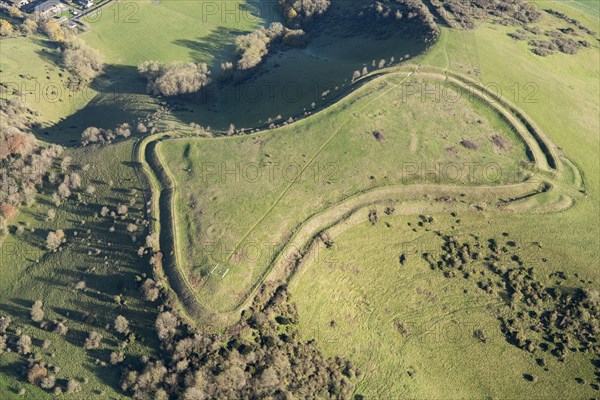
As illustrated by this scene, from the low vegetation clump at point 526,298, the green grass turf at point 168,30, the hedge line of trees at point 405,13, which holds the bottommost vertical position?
the low vegetation clump at point 526,298

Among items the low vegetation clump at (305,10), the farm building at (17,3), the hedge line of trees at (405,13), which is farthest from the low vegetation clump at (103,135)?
the farm building at (17,3)

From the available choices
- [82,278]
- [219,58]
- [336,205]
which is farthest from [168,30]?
[336,205]

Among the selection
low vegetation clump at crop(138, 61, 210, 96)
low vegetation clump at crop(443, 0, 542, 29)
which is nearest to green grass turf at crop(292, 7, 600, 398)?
low vegetation clump at crop(443, 0, 542, 29)

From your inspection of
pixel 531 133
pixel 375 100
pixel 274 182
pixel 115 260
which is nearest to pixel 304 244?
pixel 274 182

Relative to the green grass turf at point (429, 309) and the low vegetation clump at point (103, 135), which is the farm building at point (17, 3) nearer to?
the low vegetation clump at point (103, 135)

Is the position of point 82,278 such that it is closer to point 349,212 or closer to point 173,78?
point 349,212

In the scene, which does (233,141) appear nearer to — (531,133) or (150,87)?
(150,87)
